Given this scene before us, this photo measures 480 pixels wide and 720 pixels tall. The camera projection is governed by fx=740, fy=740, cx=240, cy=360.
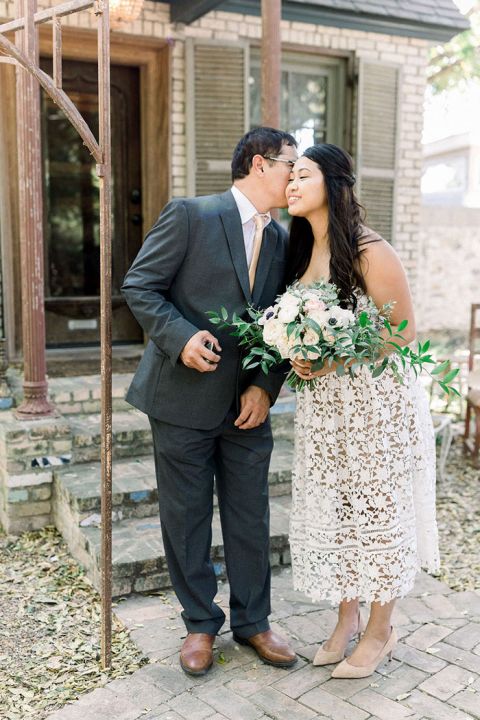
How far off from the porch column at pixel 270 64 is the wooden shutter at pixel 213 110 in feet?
4.01

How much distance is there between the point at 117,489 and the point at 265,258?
174cm

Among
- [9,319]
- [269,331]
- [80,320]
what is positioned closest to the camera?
[269,331]

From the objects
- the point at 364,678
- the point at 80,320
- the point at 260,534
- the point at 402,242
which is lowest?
the point at 364,678

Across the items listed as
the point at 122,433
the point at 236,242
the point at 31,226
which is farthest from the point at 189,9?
the point at 236,242

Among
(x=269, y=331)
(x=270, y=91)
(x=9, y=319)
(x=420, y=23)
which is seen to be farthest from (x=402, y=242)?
(x=269, y=331)

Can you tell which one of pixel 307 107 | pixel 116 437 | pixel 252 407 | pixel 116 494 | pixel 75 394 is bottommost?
pixel 116 494

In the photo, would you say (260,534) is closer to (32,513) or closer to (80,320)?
(32,513)

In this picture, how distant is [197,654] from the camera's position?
9.67 ft

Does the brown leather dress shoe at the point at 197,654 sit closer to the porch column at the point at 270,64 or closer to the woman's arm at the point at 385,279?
the woman's arm at the point at 385,279

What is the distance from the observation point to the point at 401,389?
287 cm

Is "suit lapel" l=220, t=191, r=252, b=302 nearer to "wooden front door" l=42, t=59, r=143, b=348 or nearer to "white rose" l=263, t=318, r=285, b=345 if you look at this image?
"white rose" l=263, t=318, r=285, b=345

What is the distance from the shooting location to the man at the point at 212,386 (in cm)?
281

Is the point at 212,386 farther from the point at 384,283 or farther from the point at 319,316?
the point at 384,283

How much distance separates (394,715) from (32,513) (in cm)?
243
